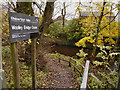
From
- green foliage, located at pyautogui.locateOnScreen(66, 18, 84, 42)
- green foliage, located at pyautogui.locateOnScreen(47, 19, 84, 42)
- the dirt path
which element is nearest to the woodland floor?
the dirt path

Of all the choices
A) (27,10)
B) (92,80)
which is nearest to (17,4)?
(27,10)

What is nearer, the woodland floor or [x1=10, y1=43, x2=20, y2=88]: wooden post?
[x1=10, y1=43, x2=20, y2=88]: wooden post

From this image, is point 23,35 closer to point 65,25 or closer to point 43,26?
point 43,26

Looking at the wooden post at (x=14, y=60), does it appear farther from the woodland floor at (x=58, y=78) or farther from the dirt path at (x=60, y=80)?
the dirt path at (x=60, y=80)

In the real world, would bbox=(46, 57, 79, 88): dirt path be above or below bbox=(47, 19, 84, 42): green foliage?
below

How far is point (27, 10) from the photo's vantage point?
4.22m

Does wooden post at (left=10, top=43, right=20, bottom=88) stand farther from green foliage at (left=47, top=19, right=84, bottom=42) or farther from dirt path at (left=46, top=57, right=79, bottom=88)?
green foliage at (left=47, top=19, right=84, bottom=42)

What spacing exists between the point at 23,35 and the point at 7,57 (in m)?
2.65

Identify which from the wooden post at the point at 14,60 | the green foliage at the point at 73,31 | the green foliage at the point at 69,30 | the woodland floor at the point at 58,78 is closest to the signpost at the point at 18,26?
the wooden post at the point at 14,60

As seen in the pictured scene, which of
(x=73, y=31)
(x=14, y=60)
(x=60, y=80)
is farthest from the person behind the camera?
(x=73, y=31)

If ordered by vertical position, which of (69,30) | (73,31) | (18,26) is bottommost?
(18,26)

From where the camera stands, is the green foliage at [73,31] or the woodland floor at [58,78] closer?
the woodland floor at [58,78]

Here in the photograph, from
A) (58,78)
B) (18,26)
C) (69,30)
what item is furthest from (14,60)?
(69,30)

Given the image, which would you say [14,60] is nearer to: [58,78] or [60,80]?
[60,80]
